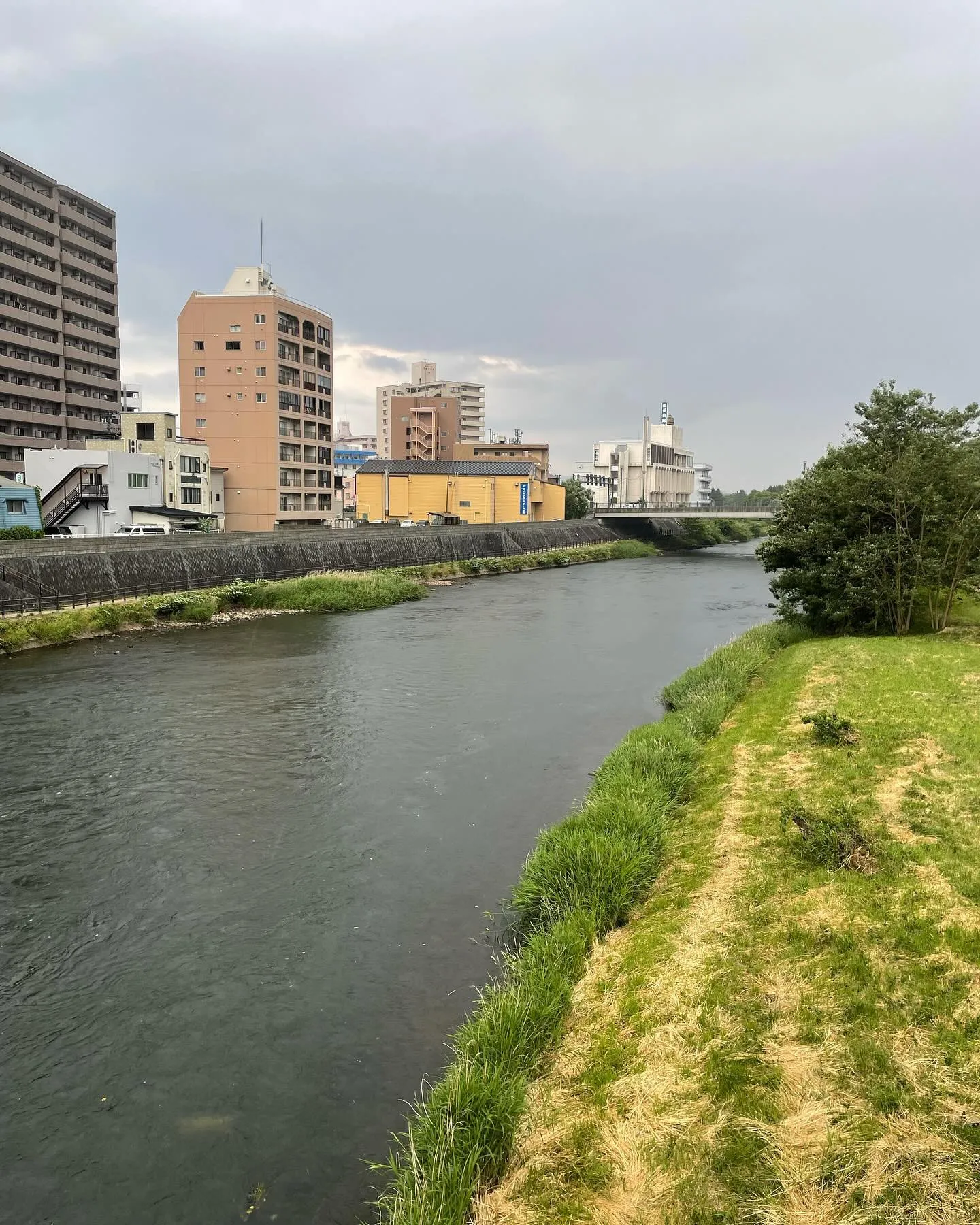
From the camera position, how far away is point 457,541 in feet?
184

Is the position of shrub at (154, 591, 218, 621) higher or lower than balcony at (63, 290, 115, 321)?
lower

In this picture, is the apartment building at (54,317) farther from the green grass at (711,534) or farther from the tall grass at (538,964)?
the green grass at (711,534)

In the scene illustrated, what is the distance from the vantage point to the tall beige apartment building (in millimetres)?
60625

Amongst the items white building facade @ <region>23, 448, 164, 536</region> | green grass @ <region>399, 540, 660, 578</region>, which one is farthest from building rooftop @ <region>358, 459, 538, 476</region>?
white building facade @ <region>23, 448, 164, 536</region>

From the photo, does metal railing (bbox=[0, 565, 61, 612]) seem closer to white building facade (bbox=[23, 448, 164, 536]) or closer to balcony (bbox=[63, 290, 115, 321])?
white building facade (bbox=[23, 448, 164, 536])

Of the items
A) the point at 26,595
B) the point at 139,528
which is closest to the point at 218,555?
the point at 139,528

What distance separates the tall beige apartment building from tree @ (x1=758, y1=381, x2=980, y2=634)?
46258 mm

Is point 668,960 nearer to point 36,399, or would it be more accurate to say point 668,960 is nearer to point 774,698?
point 774,698

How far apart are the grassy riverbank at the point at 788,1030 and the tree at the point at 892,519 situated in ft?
38.8

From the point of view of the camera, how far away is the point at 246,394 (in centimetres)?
6091

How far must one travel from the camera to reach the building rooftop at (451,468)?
72.3 m

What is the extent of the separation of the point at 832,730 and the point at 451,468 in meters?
63.8

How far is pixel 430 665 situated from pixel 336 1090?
17810mm

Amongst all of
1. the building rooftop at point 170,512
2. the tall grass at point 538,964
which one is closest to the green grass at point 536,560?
the building rooftop at point 170,512
